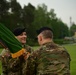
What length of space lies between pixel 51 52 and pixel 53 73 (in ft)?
1.16

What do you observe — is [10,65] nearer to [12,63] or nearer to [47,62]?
[12,63]

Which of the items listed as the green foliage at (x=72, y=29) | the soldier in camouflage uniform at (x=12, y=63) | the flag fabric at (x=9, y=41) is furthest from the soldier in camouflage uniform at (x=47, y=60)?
the green foliage at (x=72, y=29)

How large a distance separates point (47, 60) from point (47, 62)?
0.11ft

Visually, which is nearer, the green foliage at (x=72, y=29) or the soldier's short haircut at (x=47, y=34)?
the soldier's short haircut at (x=47, y=34)

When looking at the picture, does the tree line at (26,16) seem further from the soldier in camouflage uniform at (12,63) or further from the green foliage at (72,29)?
the soldier in camouflage uniform at (12,63)


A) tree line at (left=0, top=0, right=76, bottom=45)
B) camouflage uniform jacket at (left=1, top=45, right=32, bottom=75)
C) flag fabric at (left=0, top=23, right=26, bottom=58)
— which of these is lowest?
camouflage uniform jacket at (left=1, top=45, right=32, bottom=75)

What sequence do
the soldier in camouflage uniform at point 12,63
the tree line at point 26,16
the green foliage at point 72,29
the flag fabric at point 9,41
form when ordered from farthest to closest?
the green foliage at point 72,29 < the tree line at point 26,16 < the soldier in camouflage uniform at point 12,63 < the flag fabric at point 9,41

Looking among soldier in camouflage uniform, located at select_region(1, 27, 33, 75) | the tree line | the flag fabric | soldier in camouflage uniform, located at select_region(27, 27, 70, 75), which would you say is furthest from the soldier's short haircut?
the tree line

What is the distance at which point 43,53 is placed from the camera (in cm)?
574

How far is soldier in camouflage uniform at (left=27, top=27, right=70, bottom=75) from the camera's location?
223 inches

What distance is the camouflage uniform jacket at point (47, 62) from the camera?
18.6 feet

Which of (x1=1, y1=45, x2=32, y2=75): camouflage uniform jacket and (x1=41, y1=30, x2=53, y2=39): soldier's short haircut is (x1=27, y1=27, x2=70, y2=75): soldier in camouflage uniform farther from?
(x1=1, y1=45, x2=32, y2=75): camouflage uniform jacket

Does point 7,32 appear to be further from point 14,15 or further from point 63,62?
point 14,15

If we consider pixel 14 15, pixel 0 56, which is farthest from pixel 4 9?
pixel 0 56
